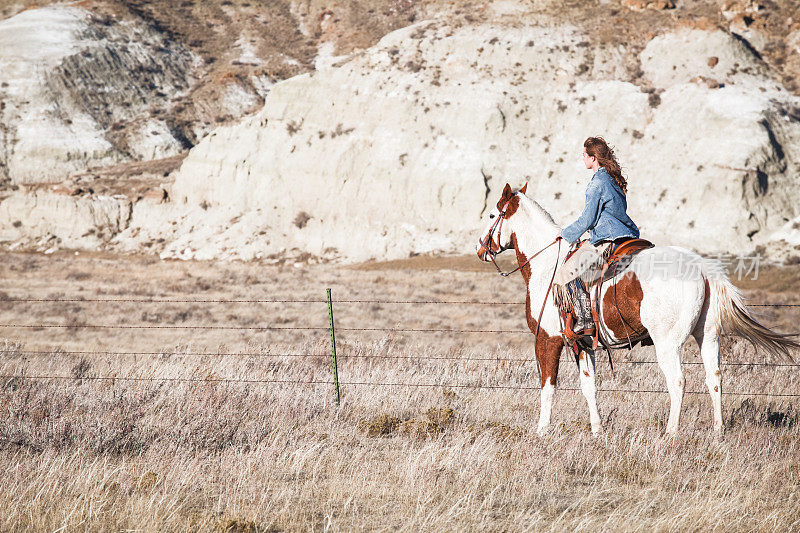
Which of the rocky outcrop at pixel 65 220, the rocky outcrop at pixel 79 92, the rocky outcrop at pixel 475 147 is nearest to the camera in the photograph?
the rocky outcrop at pixel 475 147

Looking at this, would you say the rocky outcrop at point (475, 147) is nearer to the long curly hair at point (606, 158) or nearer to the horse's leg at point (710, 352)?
the horse's leg at point (710, 352)

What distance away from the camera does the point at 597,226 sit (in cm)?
674

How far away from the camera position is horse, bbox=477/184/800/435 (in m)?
6.23

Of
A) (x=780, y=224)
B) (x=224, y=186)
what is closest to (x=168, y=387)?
(x=780, y=224)

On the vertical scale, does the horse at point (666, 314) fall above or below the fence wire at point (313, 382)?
above

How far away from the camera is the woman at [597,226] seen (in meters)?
6.62

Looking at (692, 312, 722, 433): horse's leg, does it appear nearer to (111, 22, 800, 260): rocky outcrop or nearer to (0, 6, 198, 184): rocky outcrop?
(111, 22, 800, 260): rocky outcrop

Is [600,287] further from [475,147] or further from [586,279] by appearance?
[475,147]

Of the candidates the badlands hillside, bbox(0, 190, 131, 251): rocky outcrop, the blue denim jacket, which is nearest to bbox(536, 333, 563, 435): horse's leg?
the blue denim jacket

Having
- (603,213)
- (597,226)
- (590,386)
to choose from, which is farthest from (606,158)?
(590,386)

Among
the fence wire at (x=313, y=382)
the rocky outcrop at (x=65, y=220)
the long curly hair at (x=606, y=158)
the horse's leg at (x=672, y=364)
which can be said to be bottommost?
the rocky outcrop at (x=65, y=220)

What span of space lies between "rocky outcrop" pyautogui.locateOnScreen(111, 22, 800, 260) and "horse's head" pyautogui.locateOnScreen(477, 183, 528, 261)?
1252 inches

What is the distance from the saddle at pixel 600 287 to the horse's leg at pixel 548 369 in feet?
0.58

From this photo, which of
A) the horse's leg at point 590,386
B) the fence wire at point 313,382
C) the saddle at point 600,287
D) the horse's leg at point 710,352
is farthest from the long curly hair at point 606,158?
the fence wire at point 313,382
